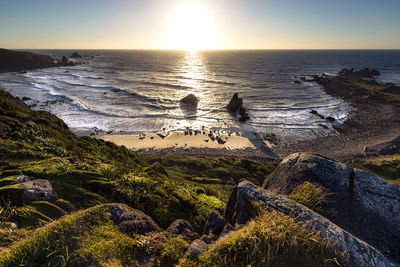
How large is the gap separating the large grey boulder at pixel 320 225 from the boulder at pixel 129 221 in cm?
223

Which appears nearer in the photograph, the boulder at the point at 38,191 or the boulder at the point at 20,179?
the boulder at the point at 38,191

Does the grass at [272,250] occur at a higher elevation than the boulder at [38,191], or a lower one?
lower

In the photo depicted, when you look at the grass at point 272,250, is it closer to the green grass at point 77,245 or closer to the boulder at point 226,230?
the boulder at point 226,230

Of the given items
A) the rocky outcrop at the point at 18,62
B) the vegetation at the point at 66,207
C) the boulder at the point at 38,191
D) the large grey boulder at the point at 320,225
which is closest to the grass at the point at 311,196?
the large grey boulder at the point at 320,225

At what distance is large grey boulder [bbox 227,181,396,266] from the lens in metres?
3.13

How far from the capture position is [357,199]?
16.4 feet

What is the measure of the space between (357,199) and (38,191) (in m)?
8.02

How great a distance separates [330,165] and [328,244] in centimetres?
360

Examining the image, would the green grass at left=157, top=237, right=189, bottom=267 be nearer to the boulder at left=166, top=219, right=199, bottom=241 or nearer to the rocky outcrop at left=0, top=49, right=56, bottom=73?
the boulder at left=166, top=219, right=199, bottom=241

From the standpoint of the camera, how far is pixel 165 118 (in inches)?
1358

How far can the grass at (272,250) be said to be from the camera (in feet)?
9.50

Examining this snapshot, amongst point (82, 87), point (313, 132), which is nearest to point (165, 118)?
point (313, 132)

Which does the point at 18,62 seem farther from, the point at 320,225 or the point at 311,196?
the point at 320,225

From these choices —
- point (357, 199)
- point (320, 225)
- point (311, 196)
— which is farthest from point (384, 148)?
point (320, 225)
